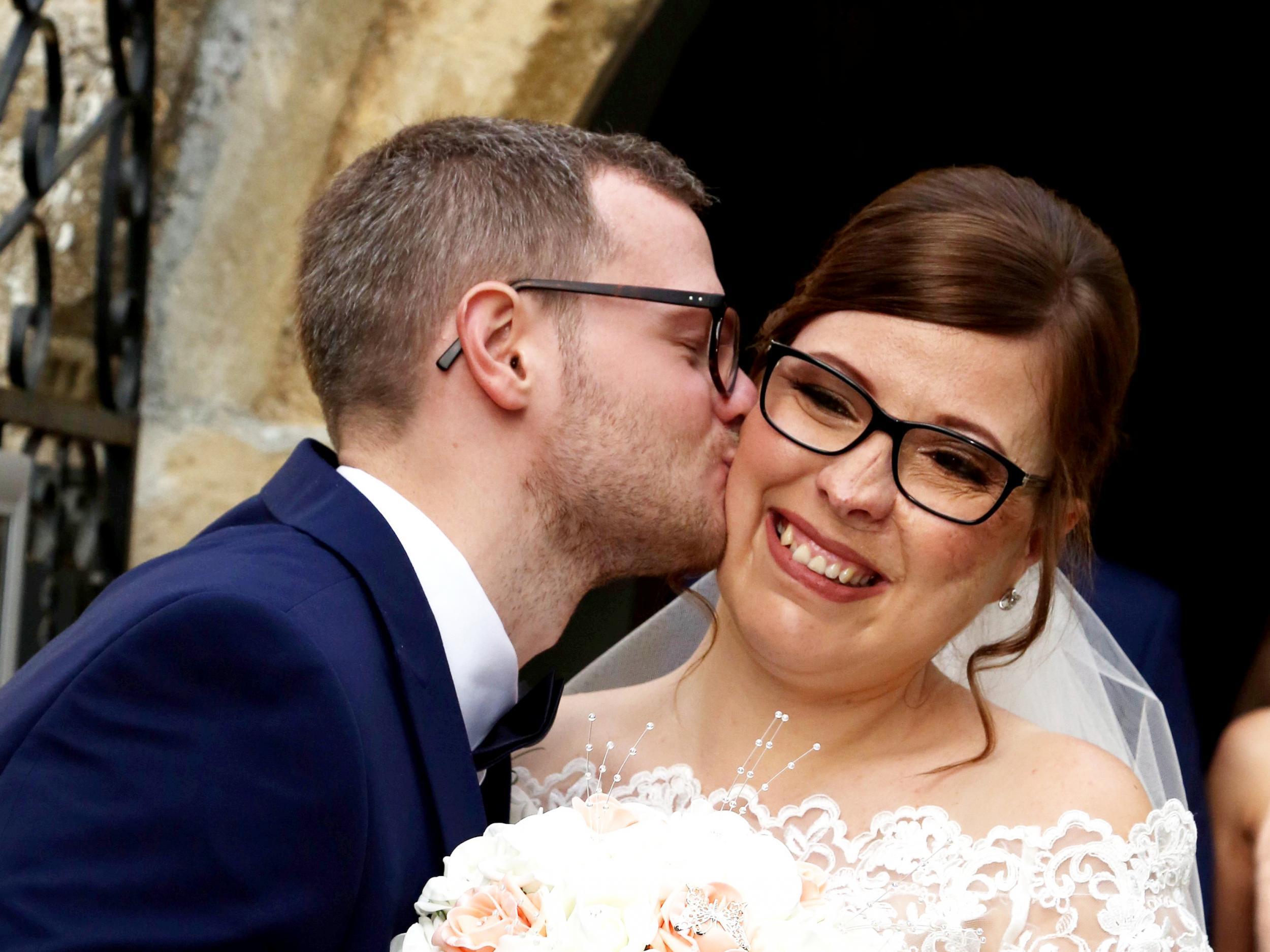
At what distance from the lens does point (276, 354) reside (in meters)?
2.93

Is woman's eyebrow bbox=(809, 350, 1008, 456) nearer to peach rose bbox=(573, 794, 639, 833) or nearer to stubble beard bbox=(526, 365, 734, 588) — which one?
stubble beard bbox=(526, 365, 734, 588)

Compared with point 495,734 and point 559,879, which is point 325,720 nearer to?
point 559,879

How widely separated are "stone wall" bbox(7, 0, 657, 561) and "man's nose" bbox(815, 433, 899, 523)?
1.21 meters


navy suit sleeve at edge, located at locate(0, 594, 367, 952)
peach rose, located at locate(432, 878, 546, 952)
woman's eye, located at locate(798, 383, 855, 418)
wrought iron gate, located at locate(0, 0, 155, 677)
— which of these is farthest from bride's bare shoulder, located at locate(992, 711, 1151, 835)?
wrought iron gate, located at locate(0, 0, 155, 677)

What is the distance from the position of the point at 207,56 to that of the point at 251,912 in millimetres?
2089

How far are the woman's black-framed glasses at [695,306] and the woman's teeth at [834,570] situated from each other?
0.39 meters

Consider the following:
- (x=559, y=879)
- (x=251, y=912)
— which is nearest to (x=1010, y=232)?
(x=559, y=879)

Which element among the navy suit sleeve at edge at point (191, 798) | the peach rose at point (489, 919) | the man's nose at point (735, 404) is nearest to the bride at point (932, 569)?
the man's nose at point (735, 404)

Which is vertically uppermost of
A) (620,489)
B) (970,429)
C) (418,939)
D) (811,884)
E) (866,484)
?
(970,429)

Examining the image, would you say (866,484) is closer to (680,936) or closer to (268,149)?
(680,936)

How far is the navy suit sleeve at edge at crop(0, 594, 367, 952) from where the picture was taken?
57.1 inches

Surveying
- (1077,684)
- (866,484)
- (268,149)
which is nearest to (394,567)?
(866,484)

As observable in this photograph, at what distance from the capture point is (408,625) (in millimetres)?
1806

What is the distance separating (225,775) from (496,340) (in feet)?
2.86
